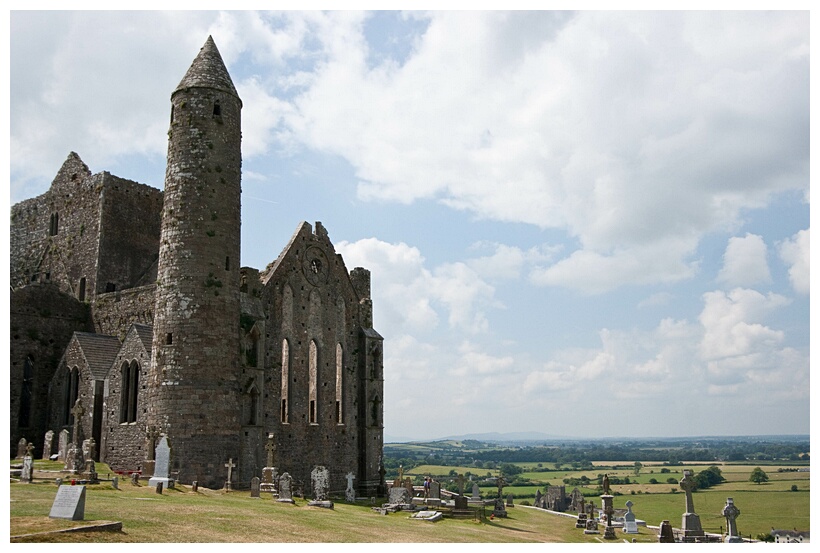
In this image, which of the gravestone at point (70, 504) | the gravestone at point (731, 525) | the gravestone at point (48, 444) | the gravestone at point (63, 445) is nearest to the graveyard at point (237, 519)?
the gravestone at point (70, 504)

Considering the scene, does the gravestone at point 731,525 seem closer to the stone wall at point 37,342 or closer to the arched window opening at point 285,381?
the arched window opening at point 285,381

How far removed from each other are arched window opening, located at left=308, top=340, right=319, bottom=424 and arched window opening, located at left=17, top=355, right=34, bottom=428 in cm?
1286

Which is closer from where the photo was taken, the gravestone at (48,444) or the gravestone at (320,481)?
the gravestone at (48,444)

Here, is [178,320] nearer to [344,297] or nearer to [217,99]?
[217,99]

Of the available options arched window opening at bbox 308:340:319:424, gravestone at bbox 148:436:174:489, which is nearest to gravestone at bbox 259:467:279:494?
gravestone at bbox 148:436:174:489

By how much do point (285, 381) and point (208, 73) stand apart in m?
14.6

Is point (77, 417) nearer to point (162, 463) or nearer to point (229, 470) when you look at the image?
point (162, 463)

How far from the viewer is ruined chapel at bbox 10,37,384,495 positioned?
1193 inches

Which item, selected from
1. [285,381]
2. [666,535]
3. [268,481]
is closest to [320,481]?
[285,381]

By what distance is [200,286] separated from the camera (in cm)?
3059

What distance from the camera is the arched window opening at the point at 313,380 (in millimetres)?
38719

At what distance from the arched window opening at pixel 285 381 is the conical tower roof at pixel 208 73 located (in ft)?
40.0

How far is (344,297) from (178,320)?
12792 millimetres

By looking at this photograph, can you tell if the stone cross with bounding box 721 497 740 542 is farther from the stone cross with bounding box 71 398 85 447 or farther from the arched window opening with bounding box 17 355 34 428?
the arched window opening with bounding box 17 355 34 428
